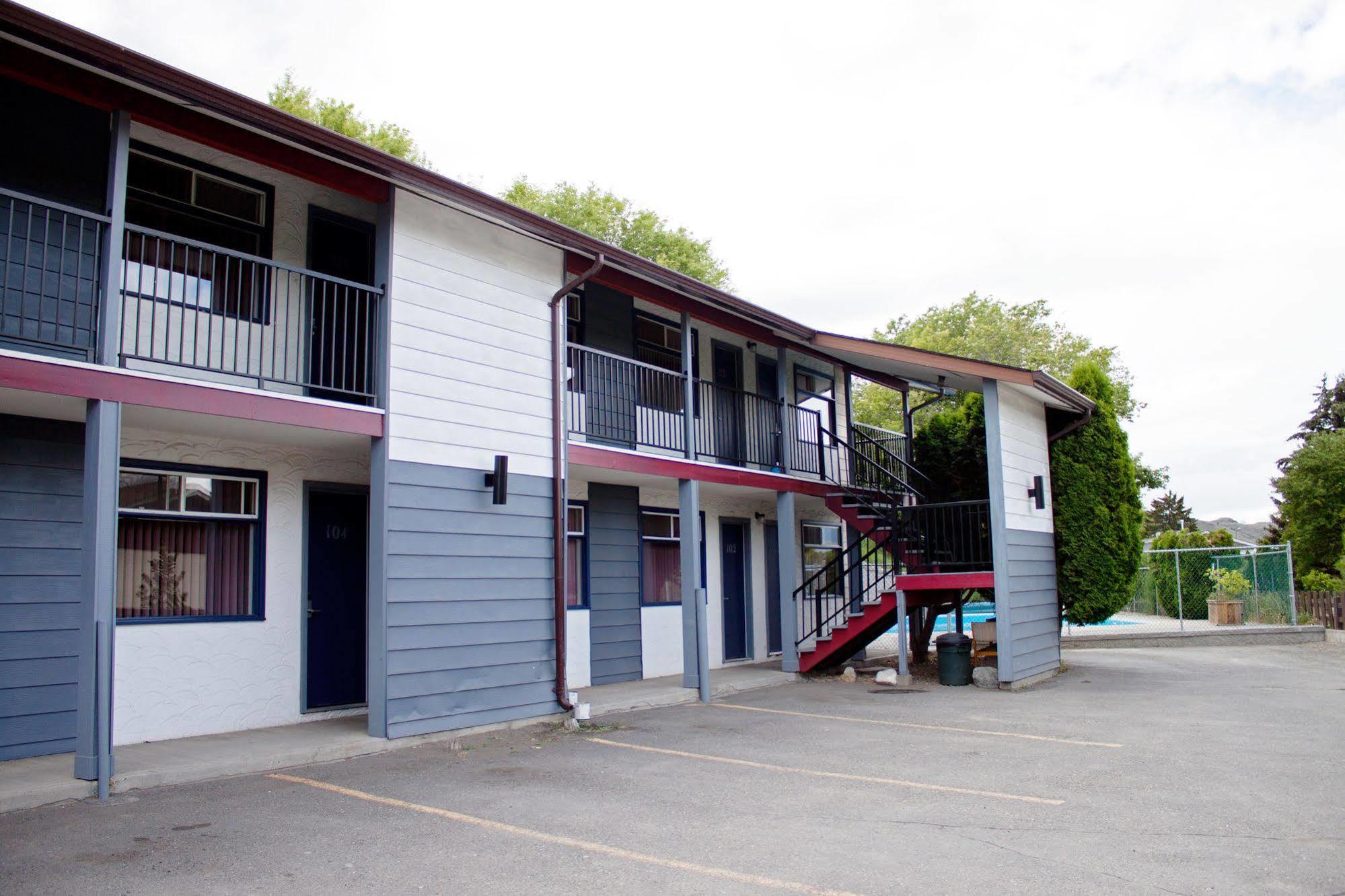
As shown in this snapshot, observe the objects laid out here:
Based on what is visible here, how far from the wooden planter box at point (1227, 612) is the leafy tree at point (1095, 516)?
324 inches

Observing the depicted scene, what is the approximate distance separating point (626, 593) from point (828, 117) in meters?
14.1

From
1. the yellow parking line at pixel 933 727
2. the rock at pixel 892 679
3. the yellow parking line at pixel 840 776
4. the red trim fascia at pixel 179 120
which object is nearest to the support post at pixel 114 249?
the red trim fascia at pixel 179 120

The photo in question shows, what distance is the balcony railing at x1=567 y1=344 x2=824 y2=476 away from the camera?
11656 millimetres

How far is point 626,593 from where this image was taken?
41.8 feet

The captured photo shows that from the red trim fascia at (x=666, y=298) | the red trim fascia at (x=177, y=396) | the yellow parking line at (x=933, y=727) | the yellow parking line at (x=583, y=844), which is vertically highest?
the red trim fascia at (x=666, y=298)

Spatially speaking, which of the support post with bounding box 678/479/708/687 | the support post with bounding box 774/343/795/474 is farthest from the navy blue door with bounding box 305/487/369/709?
the support post with bounding box 774/343/795/474

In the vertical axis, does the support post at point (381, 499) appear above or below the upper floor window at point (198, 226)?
below

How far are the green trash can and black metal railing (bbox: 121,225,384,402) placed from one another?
8.24 meters

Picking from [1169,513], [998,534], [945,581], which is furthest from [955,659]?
[1169,513]

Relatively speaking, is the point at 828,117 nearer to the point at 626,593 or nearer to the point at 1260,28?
the point at 1260,28

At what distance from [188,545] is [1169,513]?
216 feet

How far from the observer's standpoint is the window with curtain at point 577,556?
11.9 m

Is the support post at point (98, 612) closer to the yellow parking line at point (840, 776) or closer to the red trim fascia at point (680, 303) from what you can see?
the yellow parking line at point (840, 776)

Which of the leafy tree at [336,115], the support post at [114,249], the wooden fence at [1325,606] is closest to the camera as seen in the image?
the support post at [114,249]
